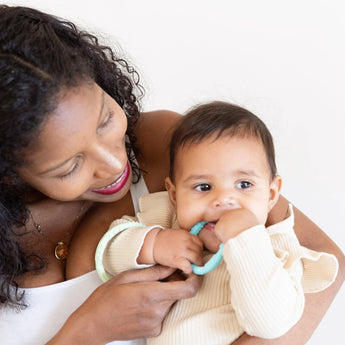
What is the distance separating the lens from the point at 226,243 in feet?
3.04

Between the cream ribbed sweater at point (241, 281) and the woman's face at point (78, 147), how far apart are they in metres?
0.16

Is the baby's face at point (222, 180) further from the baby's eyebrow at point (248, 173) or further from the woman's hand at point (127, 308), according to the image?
the woman's hand at point (127, 308)

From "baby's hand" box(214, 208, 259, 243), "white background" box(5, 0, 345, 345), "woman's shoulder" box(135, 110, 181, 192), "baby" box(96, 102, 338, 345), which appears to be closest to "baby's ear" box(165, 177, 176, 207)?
"baby" box(96, 102, 338, 345)

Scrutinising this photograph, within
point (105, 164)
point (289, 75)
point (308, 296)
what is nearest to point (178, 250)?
point (105, 164)

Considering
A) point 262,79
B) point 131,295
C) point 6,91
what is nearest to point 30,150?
point 6,91

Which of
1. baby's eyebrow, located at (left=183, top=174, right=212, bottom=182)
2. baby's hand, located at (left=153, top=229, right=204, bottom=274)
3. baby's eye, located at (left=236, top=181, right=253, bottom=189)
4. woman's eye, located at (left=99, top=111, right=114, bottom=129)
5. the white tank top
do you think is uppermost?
woman's eye, located at (left=99, top=111, right=114, bottom=129)

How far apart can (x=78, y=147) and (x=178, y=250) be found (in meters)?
0.29

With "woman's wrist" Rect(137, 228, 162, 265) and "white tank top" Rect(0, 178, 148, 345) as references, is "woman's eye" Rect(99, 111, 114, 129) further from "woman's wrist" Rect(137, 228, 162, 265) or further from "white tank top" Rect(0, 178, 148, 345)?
"white tank top" Rect(0, 178, 148, 345)

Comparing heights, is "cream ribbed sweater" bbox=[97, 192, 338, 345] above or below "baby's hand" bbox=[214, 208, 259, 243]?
below

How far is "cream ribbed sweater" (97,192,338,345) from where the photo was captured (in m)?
0.90

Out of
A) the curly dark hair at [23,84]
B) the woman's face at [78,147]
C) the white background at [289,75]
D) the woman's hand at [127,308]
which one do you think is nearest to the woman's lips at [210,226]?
the woman's hand at [127,308]

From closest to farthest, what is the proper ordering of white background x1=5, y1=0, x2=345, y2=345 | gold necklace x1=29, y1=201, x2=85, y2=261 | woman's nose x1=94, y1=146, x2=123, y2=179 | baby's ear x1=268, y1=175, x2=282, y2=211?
woman's nose x1=94, y1=146, x2=123, y2=179, baby's ear x1=268, y1=175, x2=282, y2=211, gold necklace x1=29, y1=201, x2=85, y2=261, white background x1=5, y1=0, x2=345, y2=345

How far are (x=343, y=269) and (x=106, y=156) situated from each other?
2.13 feet

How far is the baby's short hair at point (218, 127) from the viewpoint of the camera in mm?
1077
